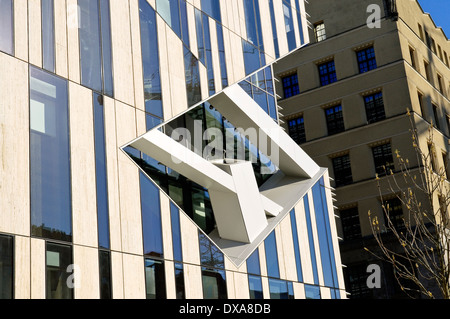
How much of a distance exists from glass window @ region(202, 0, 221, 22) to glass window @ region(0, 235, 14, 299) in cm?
1185

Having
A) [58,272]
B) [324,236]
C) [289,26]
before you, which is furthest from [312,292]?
[58,272]

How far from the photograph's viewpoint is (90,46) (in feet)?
54.4

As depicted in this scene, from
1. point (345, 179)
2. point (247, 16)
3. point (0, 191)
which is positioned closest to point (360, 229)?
point (345, 179)

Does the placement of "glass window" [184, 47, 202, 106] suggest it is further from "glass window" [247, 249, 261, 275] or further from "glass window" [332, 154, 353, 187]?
"glass window" [332, 154, 353, 187]

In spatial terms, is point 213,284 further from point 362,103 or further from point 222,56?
point 362,103

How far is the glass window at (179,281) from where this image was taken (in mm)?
17828

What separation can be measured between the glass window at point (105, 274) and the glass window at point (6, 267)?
2617mm

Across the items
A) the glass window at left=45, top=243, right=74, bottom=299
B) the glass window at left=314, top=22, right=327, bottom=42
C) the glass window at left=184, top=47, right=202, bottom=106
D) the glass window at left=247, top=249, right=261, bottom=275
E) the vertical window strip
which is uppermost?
the glass window at left=314, top=22, right=327, bottom=42

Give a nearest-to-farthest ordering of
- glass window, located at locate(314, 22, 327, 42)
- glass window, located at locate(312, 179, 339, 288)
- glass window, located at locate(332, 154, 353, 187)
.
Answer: glass window, located at locate(312, 179, 339, 288)
glass window, located at locate(332, 154, 353, 187)
glass window, located at locate(314, 22, 327, 42)

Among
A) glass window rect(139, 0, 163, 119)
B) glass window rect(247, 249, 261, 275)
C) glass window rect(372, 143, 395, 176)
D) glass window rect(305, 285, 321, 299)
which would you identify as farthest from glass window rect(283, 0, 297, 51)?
glass window rect(372, 143, 395, 176)

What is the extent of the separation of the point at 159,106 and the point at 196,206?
5197 millimetres

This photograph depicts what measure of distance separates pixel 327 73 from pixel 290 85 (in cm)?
300

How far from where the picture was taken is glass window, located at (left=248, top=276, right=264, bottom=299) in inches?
838

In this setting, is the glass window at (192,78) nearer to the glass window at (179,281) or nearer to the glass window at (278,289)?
the glass window at (179,281)
